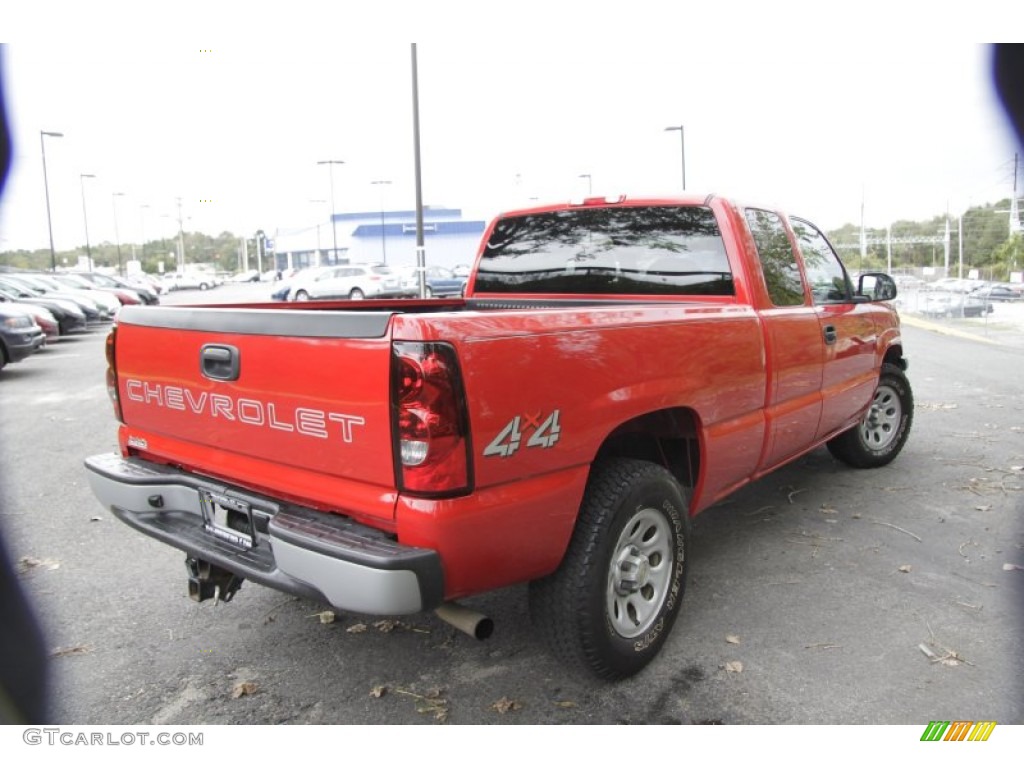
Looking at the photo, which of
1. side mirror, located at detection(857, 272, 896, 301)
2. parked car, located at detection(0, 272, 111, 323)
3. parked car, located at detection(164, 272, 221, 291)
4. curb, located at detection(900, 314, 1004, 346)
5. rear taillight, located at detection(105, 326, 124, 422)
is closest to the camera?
rear taillight, located at detection(105, 326, 124, 422)

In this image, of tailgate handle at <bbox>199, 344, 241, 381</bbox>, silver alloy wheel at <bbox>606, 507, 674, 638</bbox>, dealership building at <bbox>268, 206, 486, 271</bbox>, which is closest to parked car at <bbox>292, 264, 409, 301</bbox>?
tailgate handle at <bbox>199, 344, 241, 381</bbox>

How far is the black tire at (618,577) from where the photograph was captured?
2740 millimetres

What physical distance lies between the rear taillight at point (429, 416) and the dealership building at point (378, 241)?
2870 inches

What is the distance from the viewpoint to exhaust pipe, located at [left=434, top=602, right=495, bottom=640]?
258cm

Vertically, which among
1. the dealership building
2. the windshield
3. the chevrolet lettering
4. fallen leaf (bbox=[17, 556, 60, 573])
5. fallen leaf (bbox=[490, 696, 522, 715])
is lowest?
fallen leaf (bbox=[490, 696, 522, 715])

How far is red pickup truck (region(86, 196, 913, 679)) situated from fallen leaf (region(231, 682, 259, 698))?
0.40m

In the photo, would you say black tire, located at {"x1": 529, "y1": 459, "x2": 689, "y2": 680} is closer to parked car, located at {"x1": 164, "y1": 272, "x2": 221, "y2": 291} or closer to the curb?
the curb

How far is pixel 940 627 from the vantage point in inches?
133

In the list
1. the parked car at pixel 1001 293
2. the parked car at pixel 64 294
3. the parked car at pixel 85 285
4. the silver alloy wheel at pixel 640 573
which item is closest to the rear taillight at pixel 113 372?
the silver alloy wheel at pixel 640 573

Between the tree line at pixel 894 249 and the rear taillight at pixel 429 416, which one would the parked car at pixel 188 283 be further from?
the rear taillight at pixel 429 416

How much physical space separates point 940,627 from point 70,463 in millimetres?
6482

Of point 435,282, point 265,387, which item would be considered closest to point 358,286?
point 435,282

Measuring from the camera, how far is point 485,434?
Result: 2.34 m

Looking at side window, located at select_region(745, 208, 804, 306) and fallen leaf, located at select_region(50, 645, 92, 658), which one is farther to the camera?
side window, located at select_region(745, 208, 804, 306)
